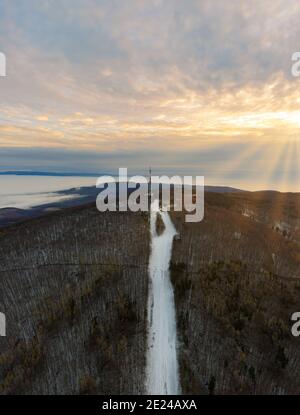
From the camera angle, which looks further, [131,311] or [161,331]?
[131,311]

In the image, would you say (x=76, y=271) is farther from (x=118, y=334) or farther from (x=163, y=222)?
(x=163, y=222)

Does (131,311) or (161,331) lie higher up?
(131,311)

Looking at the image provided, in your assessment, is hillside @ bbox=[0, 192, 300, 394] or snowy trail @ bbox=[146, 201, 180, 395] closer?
snowy trail @ bbox=[146, 201, 180, 395]

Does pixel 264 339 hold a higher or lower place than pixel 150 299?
lower

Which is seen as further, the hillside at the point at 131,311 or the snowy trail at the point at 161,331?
the hillside at the point at 131,311
